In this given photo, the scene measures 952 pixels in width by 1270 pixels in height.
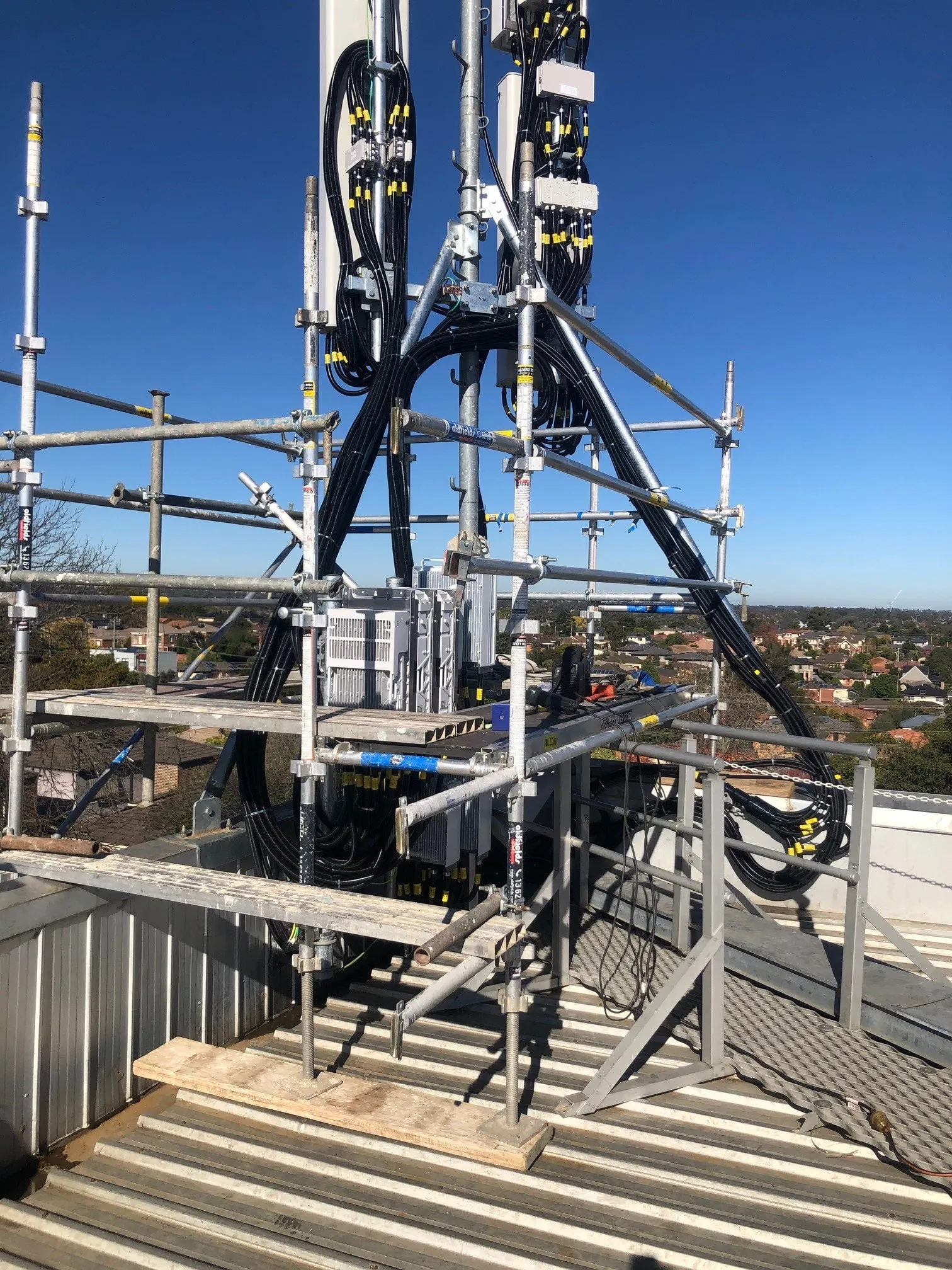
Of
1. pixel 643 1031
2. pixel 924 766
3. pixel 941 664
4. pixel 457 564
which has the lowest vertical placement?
pixel 924 766

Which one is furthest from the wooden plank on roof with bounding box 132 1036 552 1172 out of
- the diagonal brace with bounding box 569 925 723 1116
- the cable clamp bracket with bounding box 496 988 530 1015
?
the cable clamp bracket with bounding box 496 988 530 1015

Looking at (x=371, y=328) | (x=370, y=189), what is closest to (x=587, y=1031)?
(x=371, y=328)

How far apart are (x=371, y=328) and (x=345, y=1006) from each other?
4.40m

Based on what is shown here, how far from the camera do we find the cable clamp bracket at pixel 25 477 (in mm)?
3863

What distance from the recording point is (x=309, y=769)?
3.24 meters

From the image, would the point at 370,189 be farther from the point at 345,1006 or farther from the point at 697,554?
the point at 345,1006

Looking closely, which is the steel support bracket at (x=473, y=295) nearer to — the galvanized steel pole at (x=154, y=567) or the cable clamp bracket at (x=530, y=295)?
the galvanized steel pole at (x=154, y=567)

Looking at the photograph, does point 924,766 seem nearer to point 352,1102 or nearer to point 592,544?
point 592,544

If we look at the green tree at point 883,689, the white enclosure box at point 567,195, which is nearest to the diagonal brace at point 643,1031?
the white enclosure box at point 567,195

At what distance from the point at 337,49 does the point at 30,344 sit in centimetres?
378

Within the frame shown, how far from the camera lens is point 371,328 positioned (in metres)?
6.08

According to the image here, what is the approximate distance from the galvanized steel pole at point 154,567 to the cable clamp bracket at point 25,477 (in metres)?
0.75

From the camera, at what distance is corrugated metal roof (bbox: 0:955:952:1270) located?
2.67 metres

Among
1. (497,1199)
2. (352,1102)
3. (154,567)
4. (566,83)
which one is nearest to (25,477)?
(154,567)
